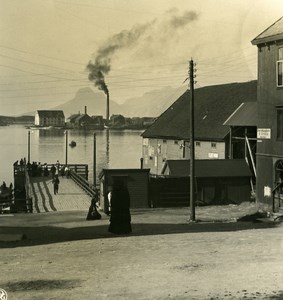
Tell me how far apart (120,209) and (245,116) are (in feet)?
75.8

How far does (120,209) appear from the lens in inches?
674

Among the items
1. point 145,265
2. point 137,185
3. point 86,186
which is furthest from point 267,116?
point 145,265

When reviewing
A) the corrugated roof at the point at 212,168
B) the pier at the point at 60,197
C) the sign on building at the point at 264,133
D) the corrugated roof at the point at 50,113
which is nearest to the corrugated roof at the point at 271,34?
the sign on building at the point at 264,133

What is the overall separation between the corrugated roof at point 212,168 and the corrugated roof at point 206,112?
613cm

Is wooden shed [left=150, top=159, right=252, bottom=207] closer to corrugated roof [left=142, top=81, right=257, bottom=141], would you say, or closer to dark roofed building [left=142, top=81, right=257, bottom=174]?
dark roofed building [left=142, top=81, right=257, bottom=174]

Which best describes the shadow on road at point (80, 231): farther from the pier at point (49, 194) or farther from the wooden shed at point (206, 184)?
the wooden shed at point (206, 184)

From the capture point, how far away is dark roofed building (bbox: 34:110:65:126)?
614 ft

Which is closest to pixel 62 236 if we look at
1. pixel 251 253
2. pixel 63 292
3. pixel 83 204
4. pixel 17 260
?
pixel 17 260

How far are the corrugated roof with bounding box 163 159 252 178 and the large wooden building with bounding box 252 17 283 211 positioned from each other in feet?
20.1

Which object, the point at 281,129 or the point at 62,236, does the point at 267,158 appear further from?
the point at 62,236

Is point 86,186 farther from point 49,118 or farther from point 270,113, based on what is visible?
point 49,118

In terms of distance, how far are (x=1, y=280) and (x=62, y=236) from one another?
25.2 feet

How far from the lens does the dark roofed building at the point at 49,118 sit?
18725cm

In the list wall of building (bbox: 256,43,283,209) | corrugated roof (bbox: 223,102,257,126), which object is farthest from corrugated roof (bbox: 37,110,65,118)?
wall of building (bbox: 256,43,283,209)
